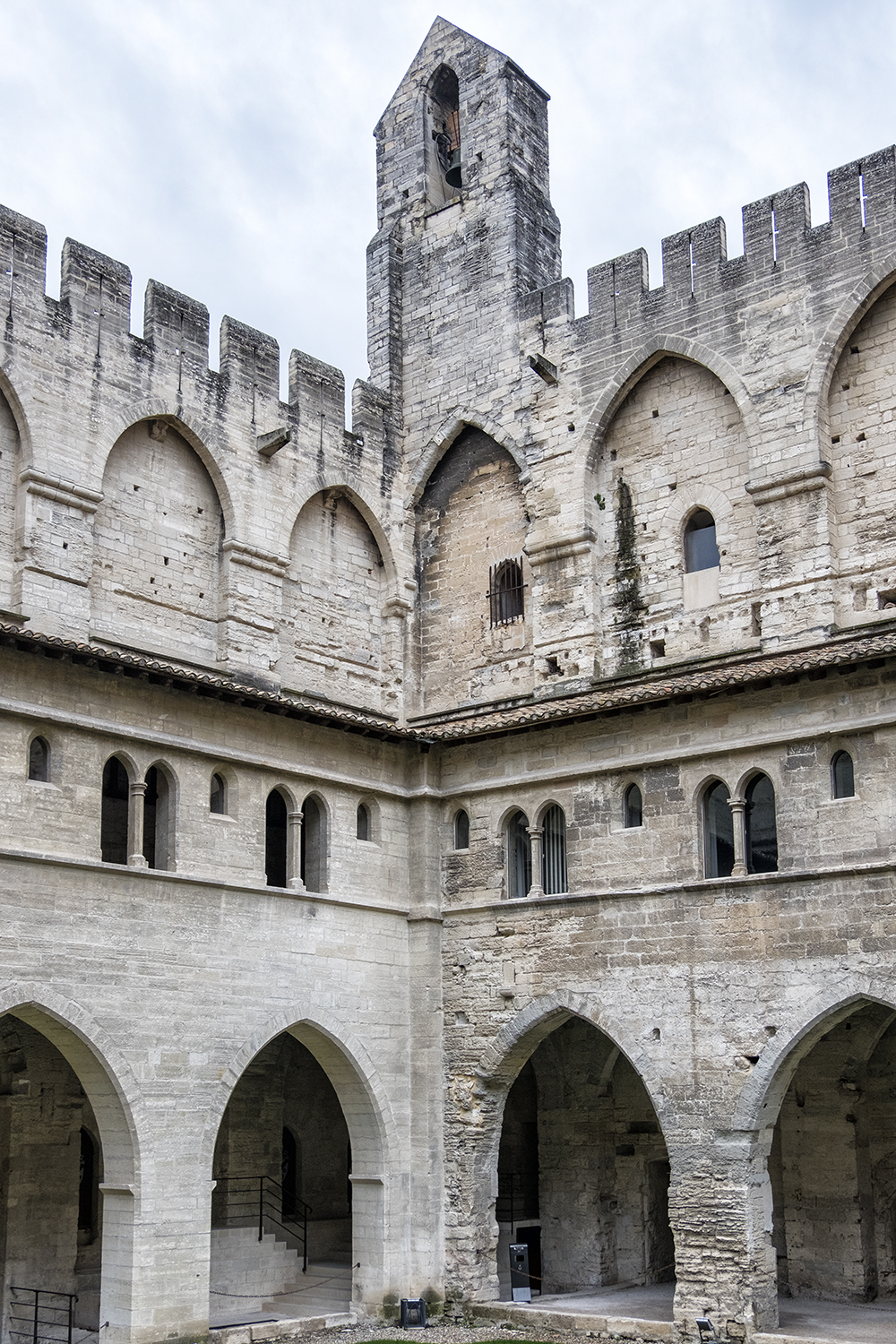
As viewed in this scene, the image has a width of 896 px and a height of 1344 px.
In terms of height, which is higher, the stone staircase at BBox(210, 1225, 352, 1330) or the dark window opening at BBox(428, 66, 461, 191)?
the dark window opening at BBox(428, 66, 461, 191)

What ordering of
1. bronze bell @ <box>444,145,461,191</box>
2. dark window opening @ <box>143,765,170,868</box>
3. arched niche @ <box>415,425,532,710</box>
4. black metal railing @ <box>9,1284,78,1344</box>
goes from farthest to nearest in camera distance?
bronze bell @ <box>444,145,461,191</box>, arched niche @ <box>415,425,532,710</box>, black metal railing @ <box>9,1284,78,1344</box>, dark window opening @ <box>143,765,170,868</box>

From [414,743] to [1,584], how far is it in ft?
19.9

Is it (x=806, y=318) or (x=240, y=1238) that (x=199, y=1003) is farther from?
(x=806, y=318)

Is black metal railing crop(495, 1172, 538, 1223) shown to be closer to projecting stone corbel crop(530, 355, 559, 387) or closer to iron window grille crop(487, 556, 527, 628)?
iron window grille crop(487, 556, 527, 628)

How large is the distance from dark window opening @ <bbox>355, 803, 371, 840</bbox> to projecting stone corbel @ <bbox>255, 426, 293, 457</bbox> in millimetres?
5165

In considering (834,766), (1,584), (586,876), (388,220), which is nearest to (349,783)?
(586,876)

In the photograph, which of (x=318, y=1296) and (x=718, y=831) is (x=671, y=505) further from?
(x=318, y=1296)

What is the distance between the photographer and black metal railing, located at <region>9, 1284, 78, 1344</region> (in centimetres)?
1752

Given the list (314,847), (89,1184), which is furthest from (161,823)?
(89,1184)

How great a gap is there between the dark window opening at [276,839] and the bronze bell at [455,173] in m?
11.3

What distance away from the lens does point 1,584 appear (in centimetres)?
1741

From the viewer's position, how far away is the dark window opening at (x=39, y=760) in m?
16.1

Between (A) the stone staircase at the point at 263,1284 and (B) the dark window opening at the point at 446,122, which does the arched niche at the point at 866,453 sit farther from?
(A) the stone staircase at the point at 263,1284

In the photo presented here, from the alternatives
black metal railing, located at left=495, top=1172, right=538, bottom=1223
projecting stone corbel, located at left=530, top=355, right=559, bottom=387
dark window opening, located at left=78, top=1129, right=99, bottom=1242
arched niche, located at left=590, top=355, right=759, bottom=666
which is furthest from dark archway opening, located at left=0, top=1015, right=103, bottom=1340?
projecting stone corbel, located at left=530, top=355, right=559, bottom=387
